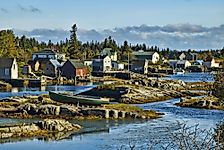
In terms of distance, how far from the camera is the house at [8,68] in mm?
90562

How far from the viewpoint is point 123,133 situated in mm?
35344

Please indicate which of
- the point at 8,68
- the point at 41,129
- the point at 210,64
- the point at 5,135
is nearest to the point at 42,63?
the point at 8,68

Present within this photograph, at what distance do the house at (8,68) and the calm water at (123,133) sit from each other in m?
47.8

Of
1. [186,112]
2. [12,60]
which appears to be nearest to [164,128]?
[186,112]

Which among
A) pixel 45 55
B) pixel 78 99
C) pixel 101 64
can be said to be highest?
pixel 45 55

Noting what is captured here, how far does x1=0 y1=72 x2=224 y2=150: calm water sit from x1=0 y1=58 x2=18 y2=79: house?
4779 centimetres

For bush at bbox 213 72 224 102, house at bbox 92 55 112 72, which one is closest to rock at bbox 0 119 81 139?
bush at bbox 213 72 224 102

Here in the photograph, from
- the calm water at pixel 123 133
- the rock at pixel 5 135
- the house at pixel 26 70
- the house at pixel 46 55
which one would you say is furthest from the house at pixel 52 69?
the rock at pixel 5 135

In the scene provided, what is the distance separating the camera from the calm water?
30.6 meters

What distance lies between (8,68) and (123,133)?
58710 mm

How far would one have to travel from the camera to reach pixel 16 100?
52781mm

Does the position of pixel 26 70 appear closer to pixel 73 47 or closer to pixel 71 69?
pixel 71 69

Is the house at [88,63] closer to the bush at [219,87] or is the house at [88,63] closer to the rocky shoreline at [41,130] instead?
the rocky shoreline at [41,130]

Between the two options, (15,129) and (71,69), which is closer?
(15,129)
